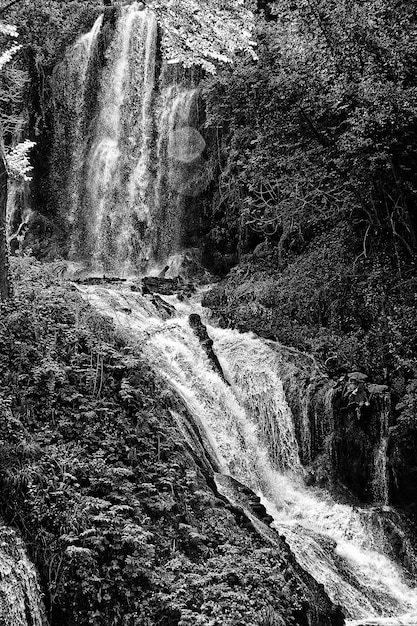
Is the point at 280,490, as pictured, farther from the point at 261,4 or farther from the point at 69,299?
the point at 261,4

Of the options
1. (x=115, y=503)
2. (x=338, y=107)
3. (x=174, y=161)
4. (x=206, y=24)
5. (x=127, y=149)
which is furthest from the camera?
(x=127, y=149)

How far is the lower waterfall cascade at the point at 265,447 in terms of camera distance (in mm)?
7320

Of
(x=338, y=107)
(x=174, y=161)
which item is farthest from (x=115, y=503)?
(x=174, y=161)

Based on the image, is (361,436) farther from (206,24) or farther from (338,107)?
(206,24)

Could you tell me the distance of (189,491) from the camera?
21.4 ft

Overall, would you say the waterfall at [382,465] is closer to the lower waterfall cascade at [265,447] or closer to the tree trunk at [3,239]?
the lower waterfall cascade at [265,447]

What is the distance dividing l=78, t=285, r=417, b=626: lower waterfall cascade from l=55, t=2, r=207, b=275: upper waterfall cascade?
263 inches

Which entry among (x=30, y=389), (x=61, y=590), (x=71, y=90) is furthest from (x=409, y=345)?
(x=71, y=90)

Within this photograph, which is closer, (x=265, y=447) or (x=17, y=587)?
(x=17, y=587)

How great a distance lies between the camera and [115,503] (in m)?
5.80

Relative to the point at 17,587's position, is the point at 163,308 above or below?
above

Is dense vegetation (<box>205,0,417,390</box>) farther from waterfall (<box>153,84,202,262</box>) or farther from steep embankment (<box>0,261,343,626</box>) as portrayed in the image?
steep embankment (<box>0,261,343,626</box>)

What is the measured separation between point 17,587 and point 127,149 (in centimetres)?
1805

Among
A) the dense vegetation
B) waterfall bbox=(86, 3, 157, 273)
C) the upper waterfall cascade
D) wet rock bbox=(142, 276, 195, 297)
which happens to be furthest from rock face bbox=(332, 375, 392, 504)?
waterfall bbox=(86, 3, 157, 273)
